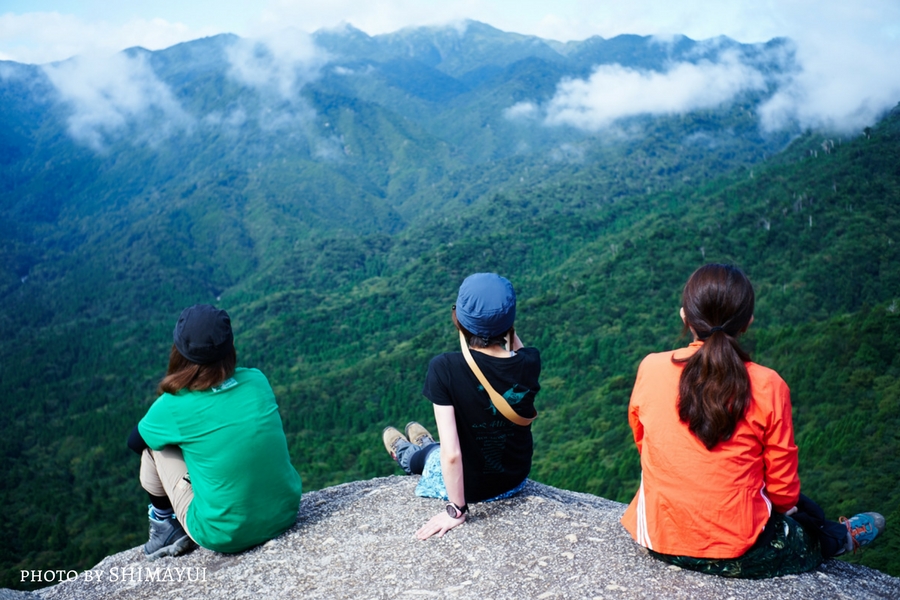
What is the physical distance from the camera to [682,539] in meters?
5.08

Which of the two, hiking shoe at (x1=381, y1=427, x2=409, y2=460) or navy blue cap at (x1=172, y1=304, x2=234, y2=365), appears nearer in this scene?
navy blue cap at (x1=172, y1=304, x2=234, y2=365)

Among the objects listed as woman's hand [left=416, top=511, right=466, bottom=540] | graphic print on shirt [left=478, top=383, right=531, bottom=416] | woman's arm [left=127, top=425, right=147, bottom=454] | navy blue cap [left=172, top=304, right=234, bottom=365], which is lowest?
woman's hand [left=416, top=511, right=466, bottom=540]

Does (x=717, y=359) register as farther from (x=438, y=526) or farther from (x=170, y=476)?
(x=170, y=476)

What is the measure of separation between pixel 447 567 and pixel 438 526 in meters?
0.49

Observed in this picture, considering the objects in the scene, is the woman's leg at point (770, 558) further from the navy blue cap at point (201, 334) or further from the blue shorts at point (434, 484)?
the navy blue cap at point (201, 334)

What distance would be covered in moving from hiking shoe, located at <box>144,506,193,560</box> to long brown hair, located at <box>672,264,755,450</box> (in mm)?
5223

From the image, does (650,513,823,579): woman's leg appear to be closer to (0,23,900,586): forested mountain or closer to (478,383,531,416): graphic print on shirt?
(478,383,531,416): graphic print on shirt

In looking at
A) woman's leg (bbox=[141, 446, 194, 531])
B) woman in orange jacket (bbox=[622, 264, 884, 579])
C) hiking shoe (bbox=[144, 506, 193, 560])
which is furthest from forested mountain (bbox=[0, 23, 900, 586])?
woman's leg (bbox=[141, 446, 194, 531])

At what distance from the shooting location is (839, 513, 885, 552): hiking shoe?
18.2ft

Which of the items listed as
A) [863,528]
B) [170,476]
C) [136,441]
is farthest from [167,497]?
[863,528]

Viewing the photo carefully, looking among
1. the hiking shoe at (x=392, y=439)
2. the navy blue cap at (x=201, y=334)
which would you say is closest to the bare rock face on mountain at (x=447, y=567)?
the hiking shoe at (x=392, y=439)

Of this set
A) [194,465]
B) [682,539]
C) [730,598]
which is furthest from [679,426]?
[194,465]

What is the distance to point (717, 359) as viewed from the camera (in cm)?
455

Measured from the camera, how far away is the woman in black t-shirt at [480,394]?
572 cm
